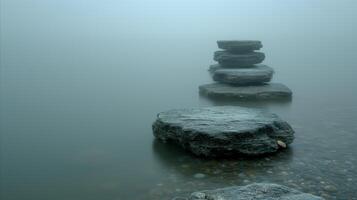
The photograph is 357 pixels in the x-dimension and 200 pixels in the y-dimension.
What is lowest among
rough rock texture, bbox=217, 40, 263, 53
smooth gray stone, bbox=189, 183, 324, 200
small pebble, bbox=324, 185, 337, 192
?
small pebble, bbox=324, 185, 337, 192

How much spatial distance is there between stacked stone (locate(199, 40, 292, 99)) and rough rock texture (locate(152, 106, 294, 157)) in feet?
11.7

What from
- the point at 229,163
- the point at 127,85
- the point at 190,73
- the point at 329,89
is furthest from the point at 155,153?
the point at 190,73

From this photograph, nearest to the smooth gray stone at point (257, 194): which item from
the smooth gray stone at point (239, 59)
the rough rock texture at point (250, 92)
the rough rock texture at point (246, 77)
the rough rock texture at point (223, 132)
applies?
the rough rock texture at point (223, 132)

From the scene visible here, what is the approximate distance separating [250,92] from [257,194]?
683 cm

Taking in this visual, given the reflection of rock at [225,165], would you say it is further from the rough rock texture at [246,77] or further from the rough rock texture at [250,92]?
the rough rock texture at [246,77]

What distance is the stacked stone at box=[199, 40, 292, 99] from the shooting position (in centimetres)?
Answer: 1051

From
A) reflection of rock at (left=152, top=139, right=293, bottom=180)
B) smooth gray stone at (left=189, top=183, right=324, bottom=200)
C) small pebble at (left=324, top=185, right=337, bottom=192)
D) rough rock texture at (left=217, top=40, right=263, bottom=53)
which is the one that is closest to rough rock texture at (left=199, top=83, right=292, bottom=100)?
rough rock texture at (left=217, top=40, right=263, bottom=53)

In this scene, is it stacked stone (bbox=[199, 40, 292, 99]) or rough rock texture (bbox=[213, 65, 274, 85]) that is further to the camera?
rough rock texture (bbox=[213, 65, 274, 85])

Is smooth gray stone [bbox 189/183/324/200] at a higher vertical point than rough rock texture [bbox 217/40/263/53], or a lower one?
lower

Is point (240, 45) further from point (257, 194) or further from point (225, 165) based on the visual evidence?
point (257, 194)

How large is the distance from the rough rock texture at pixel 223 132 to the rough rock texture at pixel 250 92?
11.1ft

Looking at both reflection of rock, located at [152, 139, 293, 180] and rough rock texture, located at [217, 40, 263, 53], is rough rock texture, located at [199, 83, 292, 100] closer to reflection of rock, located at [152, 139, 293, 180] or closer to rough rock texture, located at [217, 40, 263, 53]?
rough rock texture, located at [217, 40, 263, 53]

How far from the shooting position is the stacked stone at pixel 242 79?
34.5 ft

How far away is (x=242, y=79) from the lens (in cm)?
1122
